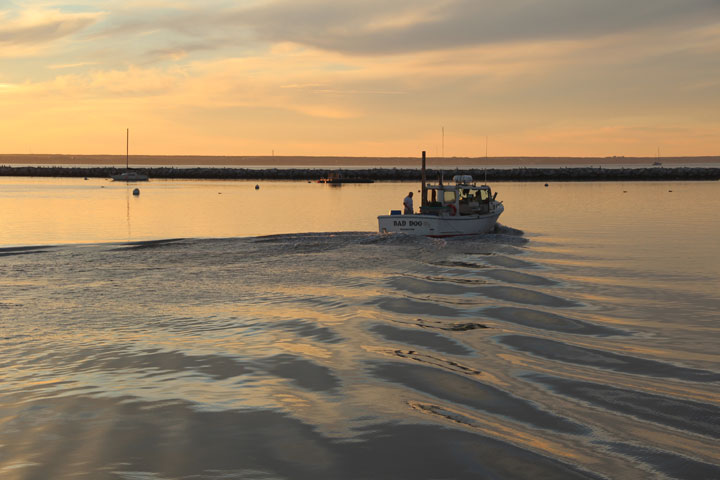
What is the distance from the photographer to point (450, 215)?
3722 centimetres

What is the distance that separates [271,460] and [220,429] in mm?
1205

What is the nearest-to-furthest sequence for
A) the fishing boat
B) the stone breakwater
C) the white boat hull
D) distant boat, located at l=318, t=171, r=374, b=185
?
the white boat hull → the fishing boat → distant boat, located at l=318, t=171, r=374, b=185 → the stone breakwater

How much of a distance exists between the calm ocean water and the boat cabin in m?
9.26

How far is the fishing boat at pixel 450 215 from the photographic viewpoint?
35.4 m

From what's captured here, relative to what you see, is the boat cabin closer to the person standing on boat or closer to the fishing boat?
the fishing boat

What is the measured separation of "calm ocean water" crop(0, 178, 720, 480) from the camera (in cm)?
810

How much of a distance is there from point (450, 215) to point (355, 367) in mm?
25863

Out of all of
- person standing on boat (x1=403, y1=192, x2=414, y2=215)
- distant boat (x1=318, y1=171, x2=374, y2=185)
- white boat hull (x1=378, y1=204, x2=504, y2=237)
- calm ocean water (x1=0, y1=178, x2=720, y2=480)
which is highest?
distant boat (x1=318, y1=171, x2=374, y2=185)

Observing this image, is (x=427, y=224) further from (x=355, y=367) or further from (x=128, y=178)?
(x=128, y=178)

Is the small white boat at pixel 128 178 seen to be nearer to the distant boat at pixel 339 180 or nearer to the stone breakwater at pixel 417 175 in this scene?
the stone breakwater at pixel 417 175

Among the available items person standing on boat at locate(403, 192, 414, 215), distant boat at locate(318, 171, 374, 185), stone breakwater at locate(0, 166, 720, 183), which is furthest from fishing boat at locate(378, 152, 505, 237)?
stone breakwater at locate(0, 166, 720, 183)

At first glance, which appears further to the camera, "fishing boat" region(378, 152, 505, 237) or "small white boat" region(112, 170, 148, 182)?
"small white boat" region(112, 170, 148, 182)

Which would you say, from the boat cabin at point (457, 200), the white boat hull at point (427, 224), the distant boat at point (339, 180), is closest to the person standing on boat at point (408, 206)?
the boat cabin at point (457, 200)

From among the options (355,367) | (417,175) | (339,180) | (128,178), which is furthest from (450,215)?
(417,175)
